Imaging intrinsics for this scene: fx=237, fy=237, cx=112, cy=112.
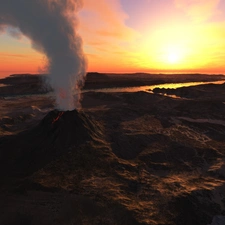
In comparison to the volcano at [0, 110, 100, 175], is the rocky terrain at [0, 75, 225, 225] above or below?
below

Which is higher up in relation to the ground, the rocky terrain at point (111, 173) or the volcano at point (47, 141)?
the volcano at point (47, 141)

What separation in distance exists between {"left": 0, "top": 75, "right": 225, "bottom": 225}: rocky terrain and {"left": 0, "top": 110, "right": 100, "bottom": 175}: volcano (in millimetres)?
77

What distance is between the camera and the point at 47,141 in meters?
20.3

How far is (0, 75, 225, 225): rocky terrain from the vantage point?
1265cm

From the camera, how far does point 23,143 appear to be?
67.9 ft

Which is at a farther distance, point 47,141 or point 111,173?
point 47,141

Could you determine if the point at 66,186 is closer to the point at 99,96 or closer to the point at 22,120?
the point at 22,120

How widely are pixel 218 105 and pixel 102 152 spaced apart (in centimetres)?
2858

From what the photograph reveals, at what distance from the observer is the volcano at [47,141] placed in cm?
1809

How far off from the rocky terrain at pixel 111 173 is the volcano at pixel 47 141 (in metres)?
0.08

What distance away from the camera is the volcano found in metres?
18.1

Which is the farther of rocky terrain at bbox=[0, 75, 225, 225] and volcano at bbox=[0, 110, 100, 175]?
volcano at bbox=[0, 110, 100, 175]

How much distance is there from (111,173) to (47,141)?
268 inches

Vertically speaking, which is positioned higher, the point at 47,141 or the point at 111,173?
the point at 47,141
